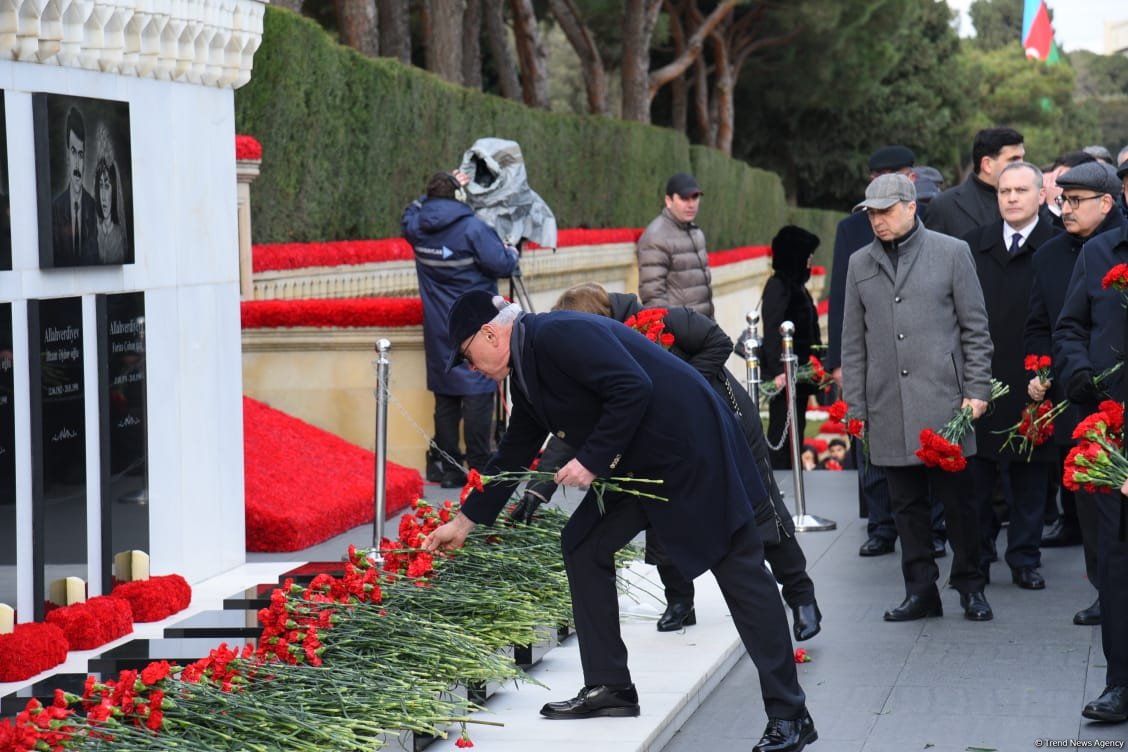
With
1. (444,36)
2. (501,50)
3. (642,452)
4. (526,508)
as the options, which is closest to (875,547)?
(526,508)

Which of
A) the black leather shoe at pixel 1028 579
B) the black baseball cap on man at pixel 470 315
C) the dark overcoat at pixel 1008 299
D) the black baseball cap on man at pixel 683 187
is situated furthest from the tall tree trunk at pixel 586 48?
the black baseball cap on man at pixel 470 315

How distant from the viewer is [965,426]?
7570mm

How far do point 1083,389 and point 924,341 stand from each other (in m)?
1.08

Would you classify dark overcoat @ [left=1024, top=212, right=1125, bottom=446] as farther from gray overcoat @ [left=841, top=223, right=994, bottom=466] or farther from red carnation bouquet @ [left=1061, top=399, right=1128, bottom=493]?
red carnation bouquet @ [left=1061, top=399, right=1128, bottom=493]

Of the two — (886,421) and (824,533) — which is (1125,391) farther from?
(824,533)

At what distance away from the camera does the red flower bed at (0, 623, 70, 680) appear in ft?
20.9

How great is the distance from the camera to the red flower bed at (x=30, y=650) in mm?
6359

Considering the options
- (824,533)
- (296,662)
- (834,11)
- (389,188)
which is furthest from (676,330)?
(834,11)

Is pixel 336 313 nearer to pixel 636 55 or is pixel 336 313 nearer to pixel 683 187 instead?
pixel 683 187

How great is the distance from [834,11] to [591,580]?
1564 inches

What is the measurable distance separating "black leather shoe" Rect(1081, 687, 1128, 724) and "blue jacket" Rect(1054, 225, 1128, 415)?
1.25m

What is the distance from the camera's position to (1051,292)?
796cm

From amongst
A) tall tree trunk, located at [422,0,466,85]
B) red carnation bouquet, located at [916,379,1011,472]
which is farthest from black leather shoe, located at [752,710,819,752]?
tall tree trunk, located at [422,0,466,85]

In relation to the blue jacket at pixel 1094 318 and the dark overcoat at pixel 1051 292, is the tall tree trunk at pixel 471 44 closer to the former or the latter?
the dark overcoat at pixel 1051 292
